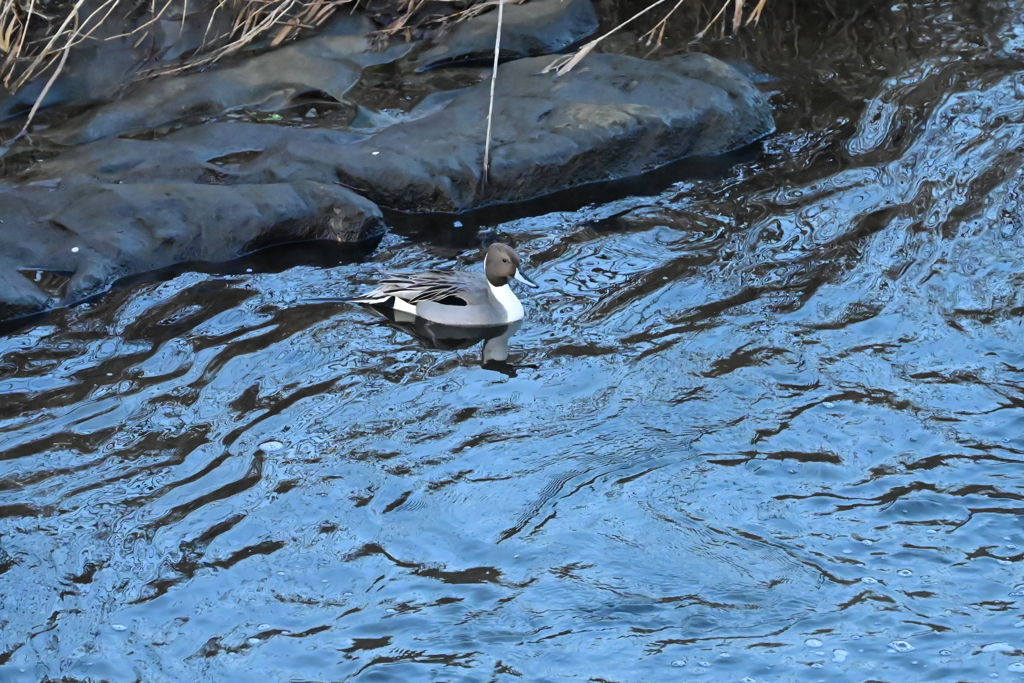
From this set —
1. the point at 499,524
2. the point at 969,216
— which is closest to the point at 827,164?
the point at 969,216

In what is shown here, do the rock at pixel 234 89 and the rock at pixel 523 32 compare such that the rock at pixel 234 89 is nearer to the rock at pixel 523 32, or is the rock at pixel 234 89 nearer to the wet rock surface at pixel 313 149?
the wet rock surface at pixel 313 149

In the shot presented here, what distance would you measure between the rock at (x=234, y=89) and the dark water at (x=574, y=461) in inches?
74.7

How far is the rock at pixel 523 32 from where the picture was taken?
31.3 feet

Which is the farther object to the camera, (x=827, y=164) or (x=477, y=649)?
(x=827, y=164)

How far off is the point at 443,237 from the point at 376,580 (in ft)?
11.2

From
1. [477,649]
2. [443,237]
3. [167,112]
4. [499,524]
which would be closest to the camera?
[477,649]

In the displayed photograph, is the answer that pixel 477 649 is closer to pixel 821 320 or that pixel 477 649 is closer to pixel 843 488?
pixel 843 488

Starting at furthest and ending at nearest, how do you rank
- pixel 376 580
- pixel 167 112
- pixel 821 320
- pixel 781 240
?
pixel 167 112 < pixel 781 240 < pixel 821 320 < pixel 376 580

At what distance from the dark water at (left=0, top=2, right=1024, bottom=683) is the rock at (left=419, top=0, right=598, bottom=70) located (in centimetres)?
229

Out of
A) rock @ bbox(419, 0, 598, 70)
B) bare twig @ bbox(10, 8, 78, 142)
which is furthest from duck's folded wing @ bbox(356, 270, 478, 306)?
bare twig @ bbox(10, 8, 78, 142)

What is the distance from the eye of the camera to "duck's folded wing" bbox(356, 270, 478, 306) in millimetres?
6699

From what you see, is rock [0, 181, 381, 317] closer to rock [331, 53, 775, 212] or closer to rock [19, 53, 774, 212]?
rock [19, 53, 774, 212]

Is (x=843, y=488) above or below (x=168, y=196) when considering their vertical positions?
below

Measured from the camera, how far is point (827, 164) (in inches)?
322
